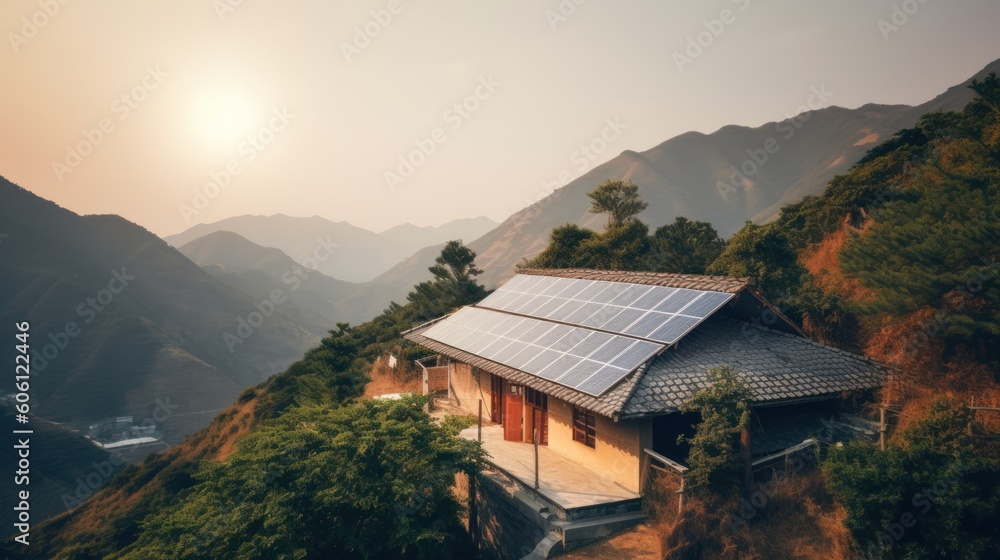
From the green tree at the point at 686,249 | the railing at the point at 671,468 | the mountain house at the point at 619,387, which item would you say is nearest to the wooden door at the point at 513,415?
the mountain house at the point at 619,387

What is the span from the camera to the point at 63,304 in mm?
106250

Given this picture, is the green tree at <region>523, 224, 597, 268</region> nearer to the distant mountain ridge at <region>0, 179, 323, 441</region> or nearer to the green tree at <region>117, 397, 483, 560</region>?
the green tree at <region>117, 397, 483, 560</region>

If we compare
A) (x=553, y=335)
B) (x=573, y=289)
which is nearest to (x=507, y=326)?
(x=553, y=335)

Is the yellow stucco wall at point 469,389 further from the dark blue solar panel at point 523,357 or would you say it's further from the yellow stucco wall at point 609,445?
the dark blue solar panel at point 523,357

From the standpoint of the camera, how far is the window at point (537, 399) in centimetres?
1661

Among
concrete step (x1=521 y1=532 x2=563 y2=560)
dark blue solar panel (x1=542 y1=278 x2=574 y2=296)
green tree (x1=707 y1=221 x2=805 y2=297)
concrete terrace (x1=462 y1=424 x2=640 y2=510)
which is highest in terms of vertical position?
green tree (x1=707 y1=221 x2=805 y2=297)

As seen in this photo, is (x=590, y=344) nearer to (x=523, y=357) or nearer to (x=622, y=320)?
(x=622, y=320)

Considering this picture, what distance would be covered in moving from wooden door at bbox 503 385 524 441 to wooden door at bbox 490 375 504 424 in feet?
5.65

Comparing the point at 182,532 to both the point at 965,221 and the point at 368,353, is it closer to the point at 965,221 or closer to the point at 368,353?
the point at 965,221

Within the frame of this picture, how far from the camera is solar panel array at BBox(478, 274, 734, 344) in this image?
47.9ft

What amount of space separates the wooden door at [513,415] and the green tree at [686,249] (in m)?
19.2

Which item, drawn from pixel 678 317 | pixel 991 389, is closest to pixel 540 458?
pixel 678 317

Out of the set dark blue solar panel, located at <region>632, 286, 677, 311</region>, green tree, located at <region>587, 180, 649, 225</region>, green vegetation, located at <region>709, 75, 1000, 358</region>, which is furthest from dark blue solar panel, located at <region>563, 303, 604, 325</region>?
green tree, located at <region>587, 180, 649, 225</region>

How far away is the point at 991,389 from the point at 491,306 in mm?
16818
